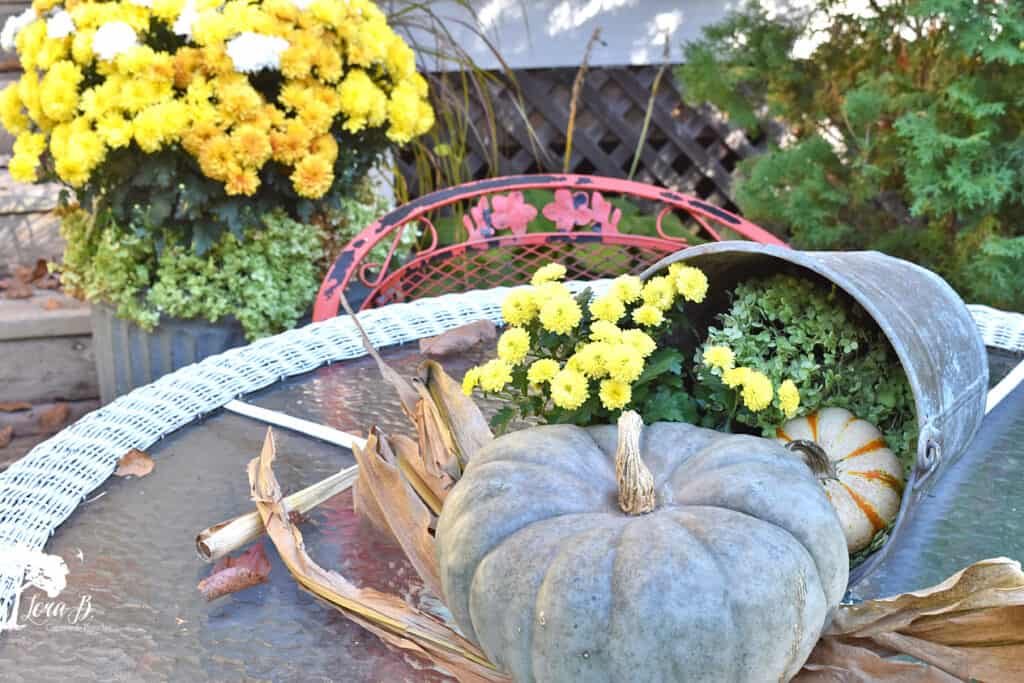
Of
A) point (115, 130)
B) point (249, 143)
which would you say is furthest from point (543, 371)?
point (115, 130)

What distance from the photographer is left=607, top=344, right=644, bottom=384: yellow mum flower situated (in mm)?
856

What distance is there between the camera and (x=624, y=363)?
0.86m

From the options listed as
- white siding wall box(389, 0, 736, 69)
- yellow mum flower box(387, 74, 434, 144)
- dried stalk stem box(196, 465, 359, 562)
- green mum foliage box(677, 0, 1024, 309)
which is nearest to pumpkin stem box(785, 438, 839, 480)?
dried stalk stem box(196, 465, 359, 562)

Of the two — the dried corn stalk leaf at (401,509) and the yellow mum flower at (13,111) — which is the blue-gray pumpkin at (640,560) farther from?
the yellow mum flower at (13,111)

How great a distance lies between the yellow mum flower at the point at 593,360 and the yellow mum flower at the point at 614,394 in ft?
0.04

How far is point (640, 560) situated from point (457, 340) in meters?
0.92

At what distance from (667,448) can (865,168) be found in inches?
84.7

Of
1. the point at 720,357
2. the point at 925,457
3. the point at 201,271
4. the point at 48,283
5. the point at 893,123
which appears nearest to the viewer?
the point at 925,457

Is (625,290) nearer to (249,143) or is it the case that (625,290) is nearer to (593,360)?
(593,360)

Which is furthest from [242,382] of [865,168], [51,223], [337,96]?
[51,223]

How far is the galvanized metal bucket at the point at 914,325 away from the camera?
0.84m

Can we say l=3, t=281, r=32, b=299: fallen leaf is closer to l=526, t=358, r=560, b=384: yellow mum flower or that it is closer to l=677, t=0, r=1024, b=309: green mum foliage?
l=677, t=0, r=1024, b=309: green mum foliage

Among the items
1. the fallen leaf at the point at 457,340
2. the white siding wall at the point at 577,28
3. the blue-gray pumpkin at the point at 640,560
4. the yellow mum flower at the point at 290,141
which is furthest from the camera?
the white siding wall at the point at 577,28

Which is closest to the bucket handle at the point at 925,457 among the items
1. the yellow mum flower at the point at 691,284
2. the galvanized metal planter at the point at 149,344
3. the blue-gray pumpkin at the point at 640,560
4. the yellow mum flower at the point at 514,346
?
the blue-gray pumpkin at the point at 640,560
